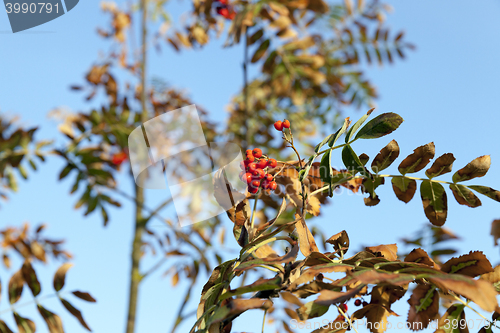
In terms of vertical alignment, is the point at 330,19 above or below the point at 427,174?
above

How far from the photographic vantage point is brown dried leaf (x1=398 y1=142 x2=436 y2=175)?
78 centimetres

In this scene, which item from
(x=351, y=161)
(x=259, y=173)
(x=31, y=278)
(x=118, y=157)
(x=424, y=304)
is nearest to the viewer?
(x=424, y=304)

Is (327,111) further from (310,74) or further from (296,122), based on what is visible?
(310,74)

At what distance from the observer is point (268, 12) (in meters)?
2.04

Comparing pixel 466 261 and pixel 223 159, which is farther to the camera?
pixel 223 159

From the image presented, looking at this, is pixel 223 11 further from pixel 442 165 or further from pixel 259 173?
pixel 442 165

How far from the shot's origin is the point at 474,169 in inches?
29.7

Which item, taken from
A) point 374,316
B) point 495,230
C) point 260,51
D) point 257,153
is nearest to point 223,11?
point 260,51

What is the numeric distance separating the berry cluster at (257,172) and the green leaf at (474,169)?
38 centimetres

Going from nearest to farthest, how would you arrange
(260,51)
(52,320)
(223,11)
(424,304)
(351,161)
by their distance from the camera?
(424,304), (351,161), (52,320), (260,51), (223,11)

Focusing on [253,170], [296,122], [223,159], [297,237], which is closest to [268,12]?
[223,159]

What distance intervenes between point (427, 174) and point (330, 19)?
9.53 feet

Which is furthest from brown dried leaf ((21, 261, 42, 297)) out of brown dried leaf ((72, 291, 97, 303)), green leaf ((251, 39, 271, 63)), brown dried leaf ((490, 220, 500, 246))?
green leaf ((251, 39, 271, 63))

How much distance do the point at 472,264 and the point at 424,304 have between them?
0.11 m
